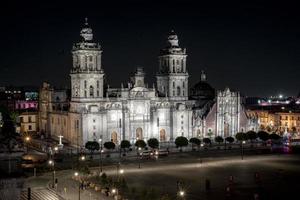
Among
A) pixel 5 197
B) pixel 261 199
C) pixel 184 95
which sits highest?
pixel 184 95

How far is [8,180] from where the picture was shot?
113 feet

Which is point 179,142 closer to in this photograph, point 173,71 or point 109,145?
point 109,145

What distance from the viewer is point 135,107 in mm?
104125

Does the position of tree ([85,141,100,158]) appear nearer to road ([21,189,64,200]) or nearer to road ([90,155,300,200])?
road ([90,155,300,200])

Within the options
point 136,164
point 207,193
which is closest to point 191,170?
point 136,164

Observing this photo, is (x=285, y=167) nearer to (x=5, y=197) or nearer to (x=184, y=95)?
(x=184, y=95)

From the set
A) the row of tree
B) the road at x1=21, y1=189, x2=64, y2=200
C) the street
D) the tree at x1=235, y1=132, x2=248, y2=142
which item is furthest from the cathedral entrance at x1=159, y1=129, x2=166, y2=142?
the road at x1=21, y1=189, x2=64, y2=200

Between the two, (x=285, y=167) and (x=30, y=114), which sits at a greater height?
(x=30, y=114)

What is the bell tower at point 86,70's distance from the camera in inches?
3888

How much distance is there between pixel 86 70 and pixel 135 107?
1280 centimetres

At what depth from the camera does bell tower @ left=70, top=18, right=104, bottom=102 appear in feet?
324

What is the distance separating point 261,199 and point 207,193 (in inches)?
244

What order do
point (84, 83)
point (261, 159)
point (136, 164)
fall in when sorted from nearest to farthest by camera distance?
point (136, 164)
point (261, 159)
point (84, 83)

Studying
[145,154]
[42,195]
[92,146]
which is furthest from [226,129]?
[42,195]
